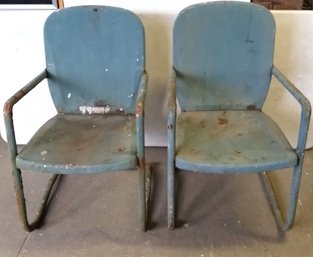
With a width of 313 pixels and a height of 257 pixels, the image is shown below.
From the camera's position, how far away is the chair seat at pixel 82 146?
1401mm

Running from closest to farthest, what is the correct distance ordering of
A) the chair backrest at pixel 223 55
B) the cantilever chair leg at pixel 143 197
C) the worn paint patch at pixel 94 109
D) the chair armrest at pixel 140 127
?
the chair armrest at pixel 140 127 → the cantilever chair leg at pixel 143 197 → the chair backrest at pixel 223 55 → the worn paint patch at pixel 94 109

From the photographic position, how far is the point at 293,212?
1.57 metres

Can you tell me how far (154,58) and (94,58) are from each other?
0.34m

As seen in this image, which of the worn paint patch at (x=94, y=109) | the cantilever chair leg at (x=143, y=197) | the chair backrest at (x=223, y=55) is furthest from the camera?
the worn paint patch at (x=94, y=109)

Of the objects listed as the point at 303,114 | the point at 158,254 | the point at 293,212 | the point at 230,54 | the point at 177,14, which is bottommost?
the point at 158,254

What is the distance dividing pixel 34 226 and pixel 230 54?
1142 millimetres

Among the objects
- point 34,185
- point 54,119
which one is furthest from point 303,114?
point 34,185

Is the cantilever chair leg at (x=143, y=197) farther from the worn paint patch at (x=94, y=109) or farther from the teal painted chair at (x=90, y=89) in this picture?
the worn paint patch at (x=94, y=109)

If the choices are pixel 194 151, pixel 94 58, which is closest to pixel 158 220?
pixel 194 151

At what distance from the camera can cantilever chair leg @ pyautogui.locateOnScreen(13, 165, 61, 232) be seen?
1496 millimetres

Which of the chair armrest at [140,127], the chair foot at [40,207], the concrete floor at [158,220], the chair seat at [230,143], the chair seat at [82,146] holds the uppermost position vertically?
the chair armrest at [140,127]

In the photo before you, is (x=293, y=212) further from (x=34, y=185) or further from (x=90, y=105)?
(x=34, y=185)

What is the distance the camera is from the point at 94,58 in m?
1.71

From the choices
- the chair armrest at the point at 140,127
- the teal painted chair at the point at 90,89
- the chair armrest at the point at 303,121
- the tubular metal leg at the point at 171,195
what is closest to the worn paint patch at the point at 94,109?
the teal painted chair at the point at 90,89
